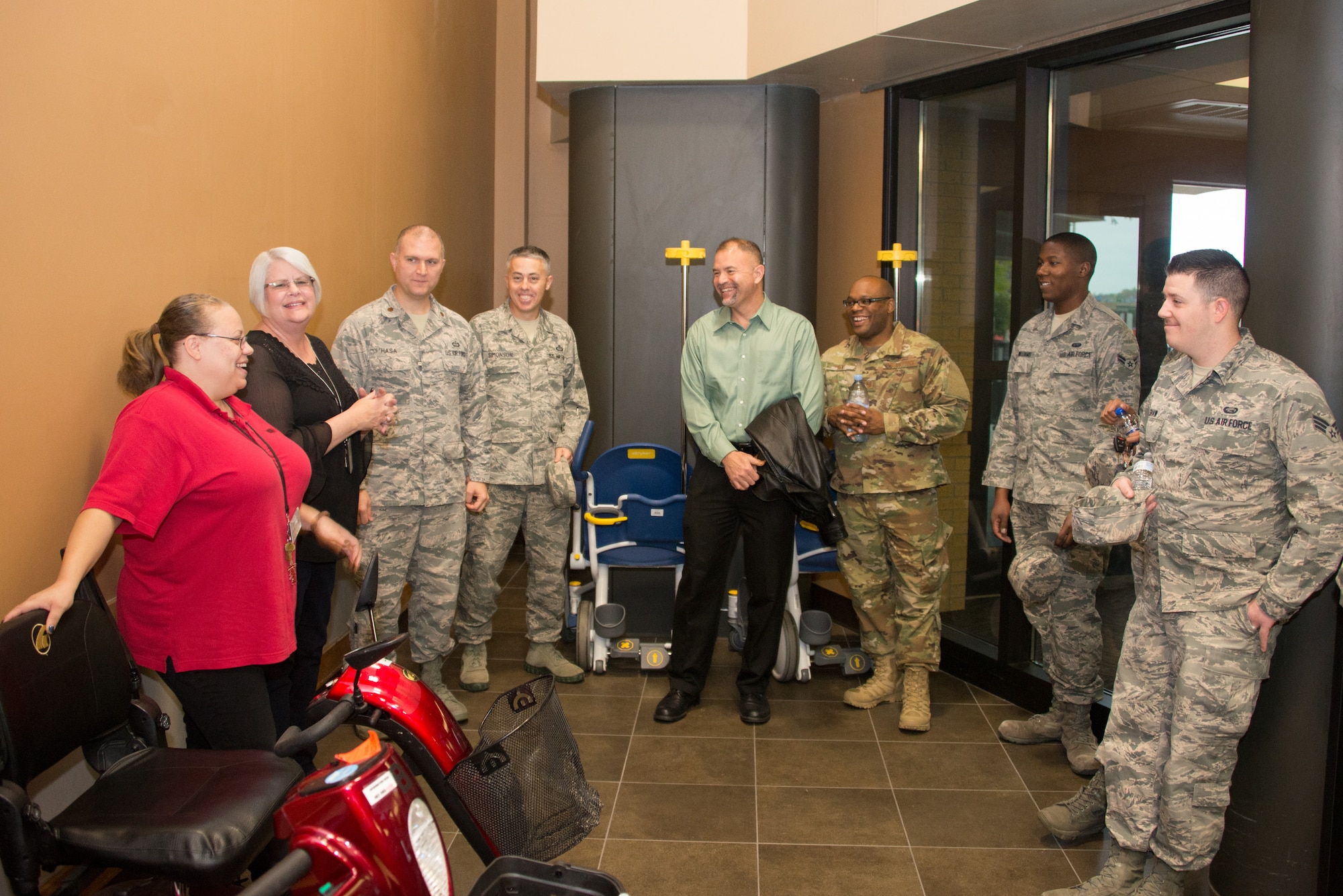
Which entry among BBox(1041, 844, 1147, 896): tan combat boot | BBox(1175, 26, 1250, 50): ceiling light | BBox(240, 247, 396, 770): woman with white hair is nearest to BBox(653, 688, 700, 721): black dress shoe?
BBox(240, 247, 396, 770): woman with white hair

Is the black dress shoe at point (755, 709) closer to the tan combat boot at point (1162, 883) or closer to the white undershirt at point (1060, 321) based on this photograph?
the tan combat boot at point (1162, 883)

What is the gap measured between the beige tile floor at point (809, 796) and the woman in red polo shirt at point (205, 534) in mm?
766

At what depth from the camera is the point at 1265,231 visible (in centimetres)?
249

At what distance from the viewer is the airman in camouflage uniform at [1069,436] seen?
331 cm

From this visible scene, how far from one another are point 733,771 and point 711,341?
5.26 ft

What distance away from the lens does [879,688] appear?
398 cm

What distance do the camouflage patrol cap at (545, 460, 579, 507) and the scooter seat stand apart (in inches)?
82.4

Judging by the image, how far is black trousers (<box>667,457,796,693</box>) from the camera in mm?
3736

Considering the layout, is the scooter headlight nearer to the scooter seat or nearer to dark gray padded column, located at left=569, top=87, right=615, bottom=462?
the scooter seat

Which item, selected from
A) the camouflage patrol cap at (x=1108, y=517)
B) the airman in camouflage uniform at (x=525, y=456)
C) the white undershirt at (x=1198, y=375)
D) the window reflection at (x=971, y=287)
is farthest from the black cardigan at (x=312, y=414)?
the window reflection at (x=971, y=287)

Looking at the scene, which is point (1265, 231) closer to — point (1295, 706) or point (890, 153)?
point (1295, 706)

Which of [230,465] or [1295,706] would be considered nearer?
[230,465]

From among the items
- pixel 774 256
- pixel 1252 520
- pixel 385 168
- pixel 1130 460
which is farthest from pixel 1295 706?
pixel 385 168

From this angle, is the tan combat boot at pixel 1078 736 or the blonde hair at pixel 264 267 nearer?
the blonde hair at pixel 264 267
